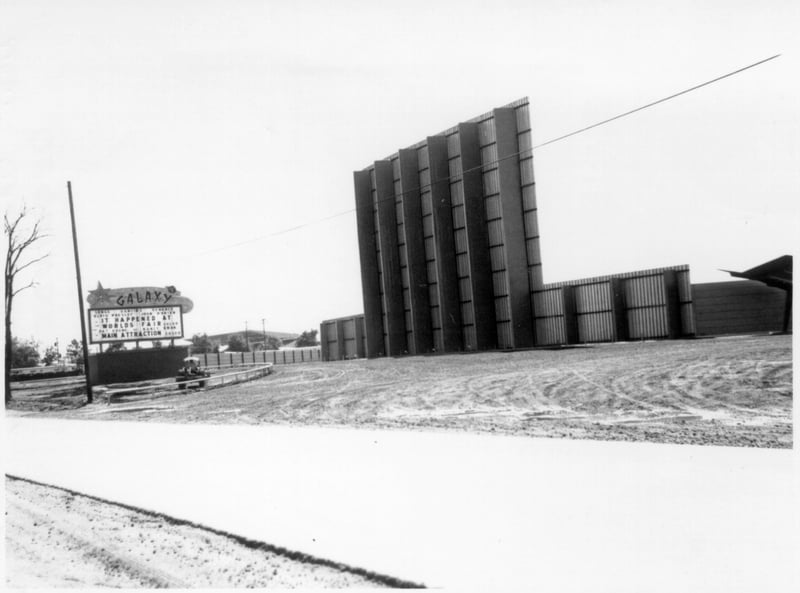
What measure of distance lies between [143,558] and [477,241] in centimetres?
3309

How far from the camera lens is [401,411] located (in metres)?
19.8

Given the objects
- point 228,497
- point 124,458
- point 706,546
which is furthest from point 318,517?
point 124,458

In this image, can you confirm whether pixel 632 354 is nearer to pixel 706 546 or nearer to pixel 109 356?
pixel 706 546

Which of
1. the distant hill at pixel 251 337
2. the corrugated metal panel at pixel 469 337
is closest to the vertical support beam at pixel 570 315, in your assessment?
the corrugated metal panel at pixel 469 337

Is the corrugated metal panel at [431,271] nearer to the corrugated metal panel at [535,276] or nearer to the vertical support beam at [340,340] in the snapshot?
the corrugated metal panel at [535,276]

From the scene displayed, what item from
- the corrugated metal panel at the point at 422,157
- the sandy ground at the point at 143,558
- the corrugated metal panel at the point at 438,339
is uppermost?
the corrugated metal panel at the point at 422,157

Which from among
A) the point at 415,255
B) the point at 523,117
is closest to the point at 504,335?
the point at 415,255

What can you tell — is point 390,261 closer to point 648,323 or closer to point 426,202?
point 426,202

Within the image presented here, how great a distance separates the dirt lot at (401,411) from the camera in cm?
679

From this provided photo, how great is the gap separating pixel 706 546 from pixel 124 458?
35.8 feet

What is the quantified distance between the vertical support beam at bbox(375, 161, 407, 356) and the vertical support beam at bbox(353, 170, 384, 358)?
165cm

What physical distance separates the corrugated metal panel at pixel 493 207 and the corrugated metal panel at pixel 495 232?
26cm

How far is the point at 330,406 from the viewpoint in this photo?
22656 millimetres

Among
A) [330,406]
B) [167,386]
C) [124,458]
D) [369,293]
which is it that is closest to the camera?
[124,458]
